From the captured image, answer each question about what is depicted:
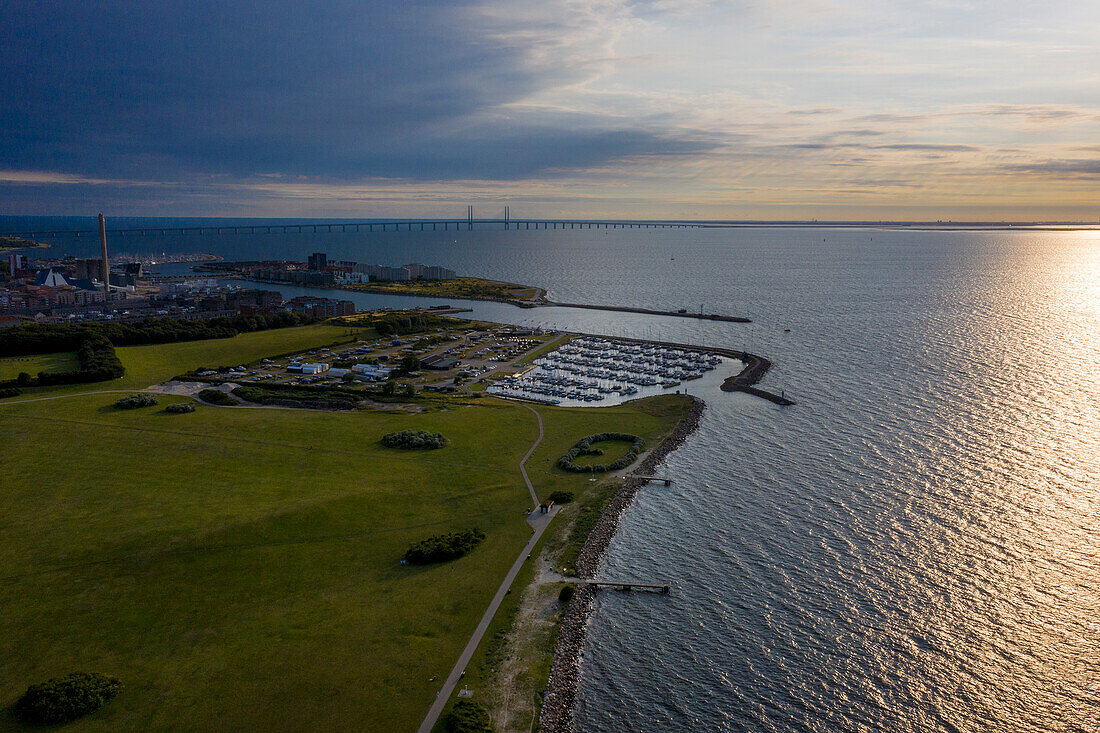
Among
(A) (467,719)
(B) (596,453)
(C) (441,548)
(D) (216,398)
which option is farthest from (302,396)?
(A) (467,719)

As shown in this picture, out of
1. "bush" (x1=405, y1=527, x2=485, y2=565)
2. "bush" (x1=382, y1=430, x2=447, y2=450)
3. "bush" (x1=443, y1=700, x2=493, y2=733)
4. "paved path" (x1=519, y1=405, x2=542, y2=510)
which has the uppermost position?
"bush" (x1=382, y1=430, x2=447, y2=450)

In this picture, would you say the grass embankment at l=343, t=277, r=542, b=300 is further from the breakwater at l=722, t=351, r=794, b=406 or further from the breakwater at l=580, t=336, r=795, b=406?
the breakwater at l=722, t=351, r=794, b=406

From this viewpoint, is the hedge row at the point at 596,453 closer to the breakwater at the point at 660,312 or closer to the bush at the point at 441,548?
the bush at the point at 441,548

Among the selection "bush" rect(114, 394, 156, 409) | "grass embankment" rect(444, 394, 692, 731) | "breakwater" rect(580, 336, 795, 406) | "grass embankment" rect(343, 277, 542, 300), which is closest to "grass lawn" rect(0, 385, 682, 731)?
"grass embankment" rect(444, 394, 692, 731)

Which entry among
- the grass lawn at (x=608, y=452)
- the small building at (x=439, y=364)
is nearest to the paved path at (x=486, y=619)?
the grass lawn at (x=608, y=452)

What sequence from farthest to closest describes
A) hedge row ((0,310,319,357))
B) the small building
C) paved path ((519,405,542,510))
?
the small building < hedge row ((0,310,319,357)) < paved path ((519,405,542,510))

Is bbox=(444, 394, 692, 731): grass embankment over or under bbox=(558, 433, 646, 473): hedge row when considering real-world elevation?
under

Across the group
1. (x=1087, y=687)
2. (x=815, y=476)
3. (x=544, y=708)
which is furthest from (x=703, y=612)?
(x=815, y=476)
